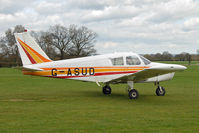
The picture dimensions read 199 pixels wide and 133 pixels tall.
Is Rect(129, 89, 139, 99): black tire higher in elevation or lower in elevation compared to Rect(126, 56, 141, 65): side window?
lower

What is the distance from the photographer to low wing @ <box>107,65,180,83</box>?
11.1 m

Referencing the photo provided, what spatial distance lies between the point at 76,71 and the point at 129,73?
107 inches

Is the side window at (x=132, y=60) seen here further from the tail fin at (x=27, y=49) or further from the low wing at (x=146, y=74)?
the tail fin at (x=27, y=49)

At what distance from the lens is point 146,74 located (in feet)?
39.8

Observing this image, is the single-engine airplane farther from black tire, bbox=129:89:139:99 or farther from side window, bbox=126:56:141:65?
black tire, bbox=129:89:139:99

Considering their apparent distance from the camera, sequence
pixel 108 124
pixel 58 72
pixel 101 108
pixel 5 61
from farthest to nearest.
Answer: pixel 5 61, pixel 58 72, pixel 101 108, pixel 108 124

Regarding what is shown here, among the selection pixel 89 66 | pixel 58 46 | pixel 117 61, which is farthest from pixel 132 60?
pixel 58 46

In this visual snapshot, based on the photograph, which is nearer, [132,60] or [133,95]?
[133,95]

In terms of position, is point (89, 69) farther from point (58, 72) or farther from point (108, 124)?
point (108, 124)

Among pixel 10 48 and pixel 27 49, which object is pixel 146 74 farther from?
pixel 10 48

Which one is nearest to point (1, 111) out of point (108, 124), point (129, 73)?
point (108, 124)

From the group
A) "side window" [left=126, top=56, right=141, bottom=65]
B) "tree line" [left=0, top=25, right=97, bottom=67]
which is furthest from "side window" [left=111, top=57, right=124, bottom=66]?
"tree line" [left=0, top=25, right=97, bottom=67]

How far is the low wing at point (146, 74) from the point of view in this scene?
11125 mm

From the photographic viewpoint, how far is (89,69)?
13.3m
